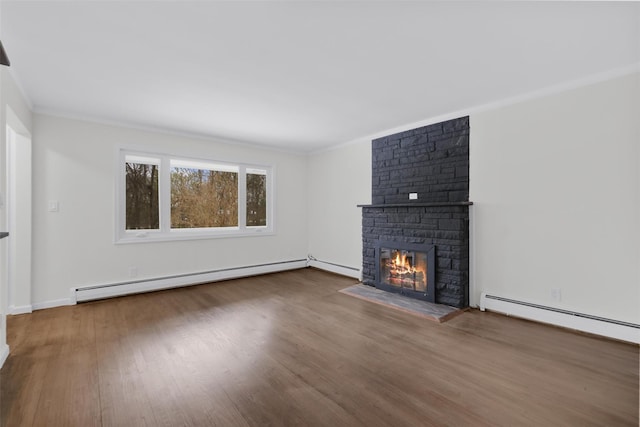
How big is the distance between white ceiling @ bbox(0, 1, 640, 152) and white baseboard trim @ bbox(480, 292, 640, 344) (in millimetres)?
2267

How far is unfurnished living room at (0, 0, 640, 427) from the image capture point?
1.81 metres

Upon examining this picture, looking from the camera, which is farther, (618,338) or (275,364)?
(618,338)

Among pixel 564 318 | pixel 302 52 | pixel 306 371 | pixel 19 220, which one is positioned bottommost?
pixel 306 371

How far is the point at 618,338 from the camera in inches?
99.1

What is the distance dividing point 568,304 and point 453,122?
2.36 m

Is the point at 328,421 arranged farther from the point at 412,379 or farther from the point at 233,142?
the point at 233,142

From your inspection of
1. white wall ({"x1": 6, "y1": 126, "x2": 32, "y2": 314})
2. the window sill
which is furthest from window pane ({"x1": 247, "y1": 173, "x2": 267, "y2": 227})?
white wall ({"x1": 6, "y1": 126, "x2": 32, "y2": 314})

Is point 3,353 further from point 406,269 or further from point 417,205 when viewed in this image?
point 417,205

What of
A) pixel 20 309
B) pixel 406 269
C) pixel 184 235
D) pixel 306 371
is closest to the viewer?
pixel 306 371

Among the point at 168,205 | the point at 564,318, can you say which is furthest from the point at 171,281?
the point at 564,318

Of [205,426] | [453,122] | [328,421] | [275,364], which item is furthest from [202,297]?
[453,122]

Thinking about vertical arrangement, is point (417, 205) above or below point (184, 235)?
above

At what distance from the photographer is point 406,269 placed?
4.01 metres

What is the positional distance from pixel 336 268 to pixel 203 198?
2.68 metres
